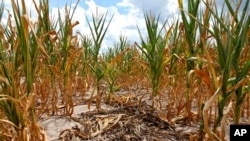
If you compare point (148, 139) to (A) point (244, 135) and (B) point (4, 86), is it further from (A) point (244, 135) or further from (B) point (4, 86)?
(B) point (4, 86)

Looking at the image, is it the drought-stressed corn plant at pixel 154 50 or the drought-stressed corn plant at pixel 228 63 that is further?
the drought-stressed corn plant at pixel 154 50

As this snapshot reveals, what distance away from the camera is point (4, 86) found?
5.94 ft

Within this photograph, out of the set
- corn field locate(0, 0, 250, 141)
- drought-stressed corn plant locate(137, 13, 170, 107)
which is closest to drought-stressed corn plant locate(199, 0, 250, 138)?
corn field locate(0, 0, 250, 141)

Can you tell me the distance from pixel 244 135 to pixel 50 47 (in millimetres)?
2167

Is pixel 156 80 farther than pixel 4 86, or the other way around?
pixel 156 80

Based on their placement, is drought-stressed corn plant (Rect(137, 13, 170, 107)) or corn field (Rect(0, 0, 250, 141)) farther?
drought-stressed corn plant (Rect(137, 13, 170, 107))

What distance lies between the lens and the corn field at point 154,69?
167 cm

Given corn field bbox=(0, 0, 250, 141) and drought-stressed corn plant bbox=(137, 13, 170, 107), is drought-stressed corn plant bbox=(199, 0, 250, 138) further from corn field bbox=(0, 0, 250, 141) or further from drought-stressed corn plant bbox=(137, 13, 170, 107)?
drought-stressed corn plant bbox=(137, 13, 170, 107)

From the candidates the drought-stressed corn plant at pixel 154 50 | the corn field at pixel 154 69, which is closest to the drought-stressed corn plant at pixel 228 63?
the corn field at pixel 154 69

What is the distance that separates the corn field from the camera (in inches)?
65.7

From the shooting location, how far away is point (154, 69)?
10.6ft

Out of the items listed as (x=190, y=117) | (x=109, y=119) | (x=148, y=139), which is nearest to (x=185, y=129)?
(x=190, y=117)

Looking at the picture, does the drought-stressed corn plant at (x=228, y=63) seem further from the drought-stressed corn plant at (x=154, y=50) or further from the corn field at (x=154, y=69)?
A: the drought-stressed corn plant at (x=154, y=50)

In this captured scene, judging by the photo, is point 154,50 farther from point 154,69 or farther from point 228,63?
point 228,63
